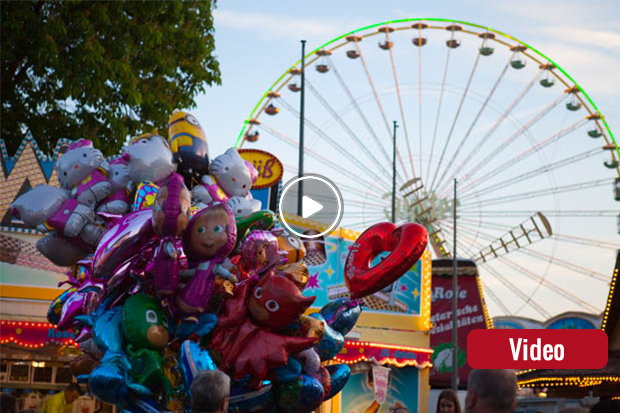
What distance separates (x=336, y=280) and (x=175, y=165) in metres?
10.6

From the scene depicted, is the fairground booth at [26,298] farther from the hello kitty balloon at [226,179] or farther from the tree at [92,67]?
the hello kitty balloon at [226,179]

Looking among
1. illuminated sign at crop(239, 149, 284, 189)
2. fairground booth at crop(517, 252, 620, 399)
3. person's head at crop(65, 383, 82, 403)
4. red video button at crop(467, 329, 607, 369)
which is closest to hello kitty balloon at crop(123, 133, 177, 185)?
person's head at crop(65, 383, 82, 403)

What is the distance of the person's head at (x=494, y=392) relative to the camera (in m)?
4.31

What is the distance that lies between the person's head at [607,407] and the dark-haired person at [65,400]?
7.07 metres

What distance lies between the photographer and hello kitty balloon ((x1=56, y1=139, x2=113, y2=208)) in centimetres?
902

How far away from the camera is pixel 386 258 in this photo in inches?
337

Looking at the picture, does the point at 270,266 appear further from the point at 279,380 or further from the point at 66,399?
the point at 66,399

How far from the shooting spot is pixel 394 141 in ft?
100

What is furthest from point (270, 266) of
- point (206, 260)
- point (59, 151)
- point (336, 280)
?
point (336, 280)

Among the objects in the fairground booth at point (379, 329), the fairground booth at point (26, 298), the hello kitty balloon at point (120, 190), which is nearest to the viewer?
the hello kitty balloon at point (120, 190)

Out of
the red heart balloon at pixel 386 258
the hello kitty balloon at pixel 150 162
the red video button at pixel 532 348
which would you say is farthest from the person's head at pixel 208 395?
the hello kitty balloon at pixel 150 162

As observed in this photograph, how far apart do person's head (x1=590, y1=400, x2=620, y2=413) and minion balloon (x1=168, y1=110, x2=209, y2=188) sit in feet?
17.5

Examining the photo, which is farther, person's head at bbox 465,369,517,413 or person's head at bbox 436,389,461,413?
person's head at bbox 436,389,461,413

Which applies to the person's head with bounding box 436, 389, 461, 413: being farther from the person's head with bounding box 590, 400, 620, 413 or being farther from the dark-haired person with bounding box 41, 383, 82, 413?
the dark-haired person with bounding box 41, 383, 82, 413
